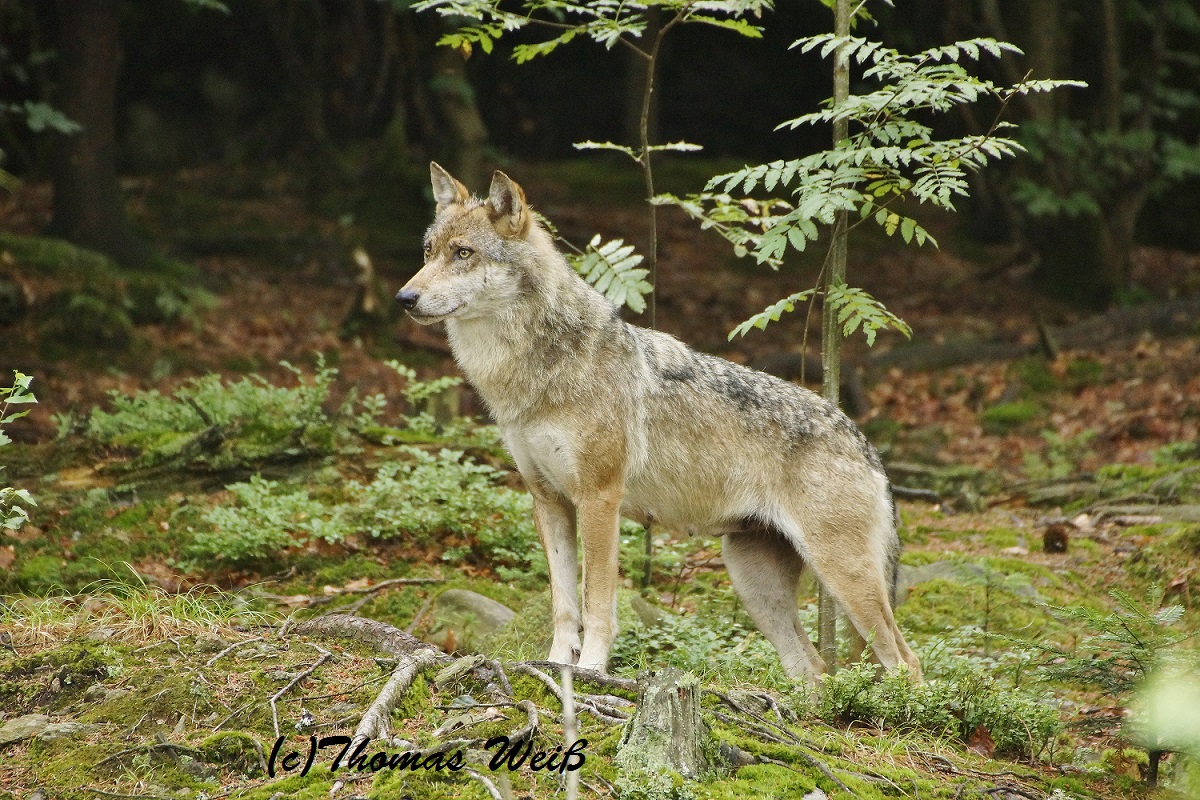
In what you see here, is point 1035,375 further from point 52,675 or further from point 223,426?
point 52,675

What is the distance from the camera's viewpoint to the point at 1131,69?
784 inches

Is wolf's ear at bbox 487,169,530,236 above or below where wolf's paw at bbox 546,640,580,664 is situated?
above

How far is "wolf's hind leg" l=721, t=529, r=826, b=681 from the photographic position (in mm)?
6262

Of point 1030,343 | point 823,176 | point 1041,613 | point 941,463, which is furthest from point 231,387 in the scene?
point 1030,343

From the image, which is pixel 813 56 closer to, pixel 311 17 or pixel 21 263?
pixel 311 17

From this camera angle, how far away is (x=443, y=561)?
8000 mm

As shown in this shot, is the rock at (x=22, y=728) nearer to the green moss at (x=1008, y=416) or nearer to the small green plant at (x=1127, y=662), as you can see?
the small green plant at (x=1127, y=662)

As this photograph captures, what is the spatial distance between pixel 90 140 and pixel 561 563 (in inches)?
483

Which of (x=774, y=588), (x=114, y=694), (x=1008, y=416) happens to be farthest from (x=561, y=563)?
(x=1008, y=416)

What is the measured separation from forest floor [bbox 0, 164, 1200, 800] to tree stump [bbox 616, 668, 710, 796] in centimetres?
11

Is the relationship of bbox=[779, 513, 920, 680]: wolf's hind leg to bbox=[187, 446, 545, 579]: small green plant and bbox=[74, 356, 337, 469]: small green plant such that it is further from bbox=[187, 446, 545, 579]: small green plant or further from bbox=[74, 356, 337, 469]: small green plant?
bbox=[74, 356, 337, 469]: small green plant

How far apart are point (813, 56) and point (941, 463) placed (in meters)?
14.7

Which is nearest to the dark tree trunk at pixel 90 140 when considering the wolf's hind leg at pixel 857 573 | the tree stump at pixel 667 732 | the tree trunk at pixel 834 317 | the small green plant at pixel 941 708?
the tree trunk at pixel 834 317

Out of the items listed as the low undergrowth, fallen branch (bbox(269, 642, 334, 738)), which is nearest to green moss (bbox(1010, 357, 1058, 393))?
the low undergrowth
